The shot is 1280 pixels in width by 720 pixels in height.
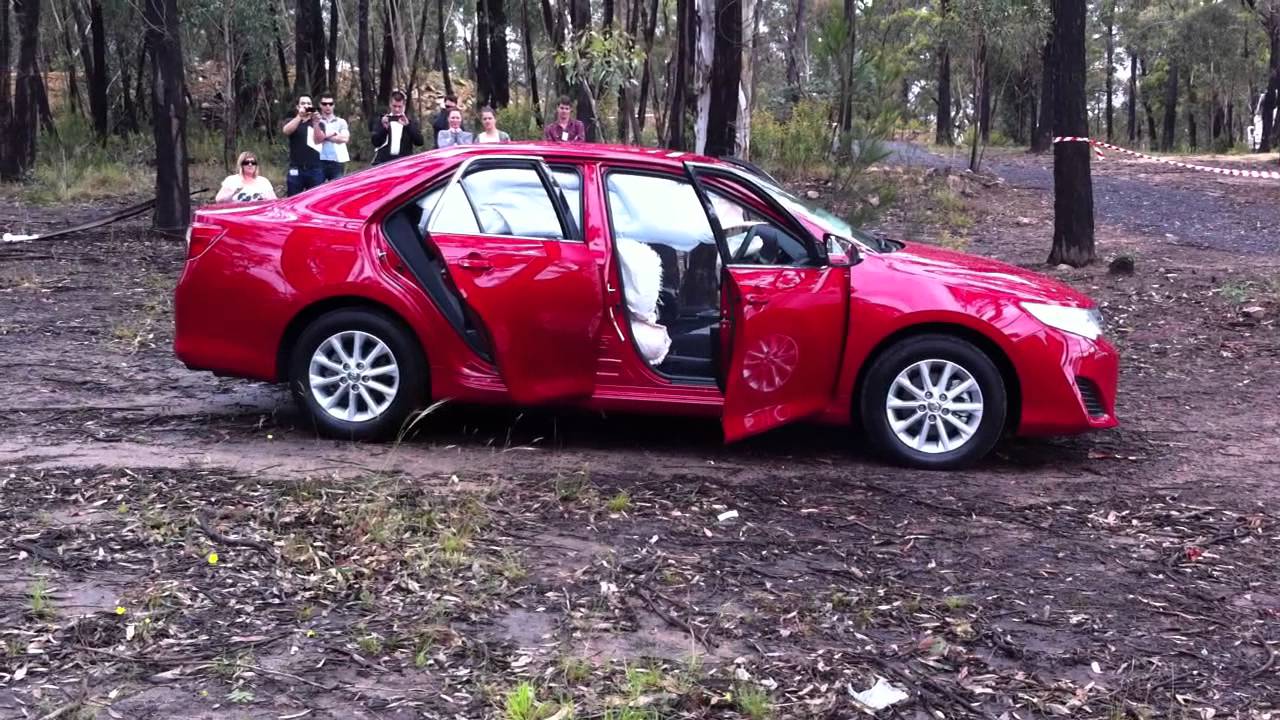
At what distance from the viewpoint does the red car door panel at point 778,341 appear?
6.61 m

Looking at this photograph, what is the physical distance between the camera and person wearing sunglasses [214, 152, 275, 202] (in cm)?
1184

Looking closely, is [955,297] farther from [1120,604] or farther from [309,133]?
[309,133]

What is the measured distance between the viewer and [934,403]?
267 inches

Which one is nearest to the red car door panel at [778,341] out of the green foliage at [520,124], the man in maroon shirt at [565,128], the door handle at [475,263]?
the door handle at [475,263]

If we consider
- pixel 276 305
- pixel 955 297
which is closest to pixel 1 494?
pixel 276 305

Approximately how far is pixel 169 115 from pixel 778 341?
11.1 m

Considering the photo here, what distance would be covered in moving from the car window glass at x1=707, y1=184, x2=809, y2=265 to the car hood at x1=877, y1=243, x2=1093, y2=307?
458 millimetres

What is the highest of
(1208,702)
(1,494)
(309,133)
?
(309,133)

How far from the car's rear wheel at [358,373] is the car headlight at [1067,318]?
3173 mm

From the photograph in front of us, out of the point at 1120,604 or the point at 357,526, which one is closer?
the point at 1120,604

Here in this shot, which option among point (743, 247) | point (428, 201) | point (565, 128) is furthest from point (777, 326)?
point (565, 128)

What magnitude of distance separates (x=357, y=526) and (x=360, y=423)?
1.56m

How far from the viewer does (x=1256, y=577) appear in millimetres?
5312

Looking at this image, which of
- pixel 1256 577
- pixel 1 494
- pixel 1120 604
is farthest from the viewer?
pixel 1 494
